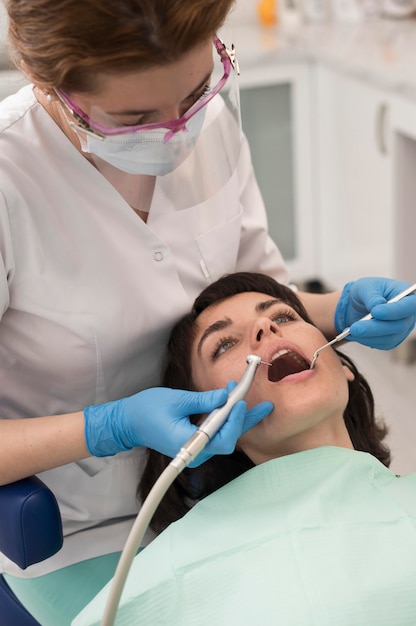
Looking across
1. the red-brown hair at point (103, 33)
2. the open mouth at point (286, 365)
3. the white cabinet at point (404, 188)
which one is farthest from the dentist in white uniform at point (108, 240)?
the white cabinet at point (404, 188)

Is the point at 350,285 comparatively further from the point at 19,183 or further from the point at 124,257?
the point at 19,183

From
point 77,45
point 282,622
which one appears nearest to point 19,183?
point 77,45

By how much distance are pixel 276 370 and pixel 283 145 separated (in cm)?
196

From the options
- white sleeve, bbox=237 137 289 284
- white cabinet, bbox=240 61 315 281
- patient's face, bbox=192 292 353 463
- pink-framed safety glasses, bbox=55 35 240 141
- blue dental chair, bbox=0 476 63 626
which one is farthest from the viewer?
white cabinet, bbox=240 61 315 281

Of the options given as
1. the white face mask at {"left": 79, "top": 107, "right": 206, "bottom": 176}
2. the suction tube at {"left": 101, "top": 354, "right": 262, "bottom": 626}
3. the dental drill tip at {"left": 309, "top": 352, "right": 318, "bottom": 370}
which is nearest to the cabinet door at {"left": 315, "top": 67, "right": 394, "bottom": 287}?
the dental drill tip at {"left": 309, "top": 352, "right": 318, "bottom": 370}

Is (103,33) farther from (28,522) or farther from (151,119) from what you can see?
(28,522)

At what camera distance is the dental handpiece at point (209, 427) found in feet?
3.39

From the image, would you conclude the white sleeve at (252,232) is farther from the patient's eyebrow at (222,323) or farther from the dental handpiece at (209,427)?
the dental handpiece at (209,427)

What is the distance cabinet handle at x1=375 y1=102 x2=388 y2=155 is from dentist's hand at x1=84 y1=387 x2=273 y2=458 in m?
1.71

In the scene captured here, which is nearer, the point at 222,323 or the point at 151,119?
the point at 151,119

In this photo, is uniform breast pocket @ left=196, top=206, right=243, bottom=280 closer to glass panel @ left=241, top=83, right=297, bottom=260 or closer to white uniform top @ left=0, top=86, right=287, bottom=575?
white uniform top @ left=0, top=86, right=287, bottom=575

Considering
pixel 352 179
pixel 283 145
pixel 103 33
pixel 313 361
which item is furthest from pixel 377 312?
pixel 283 145

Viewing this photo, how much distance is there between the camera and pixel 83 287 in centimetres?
137

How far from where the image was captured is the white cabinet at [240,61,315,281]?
10.4ft
